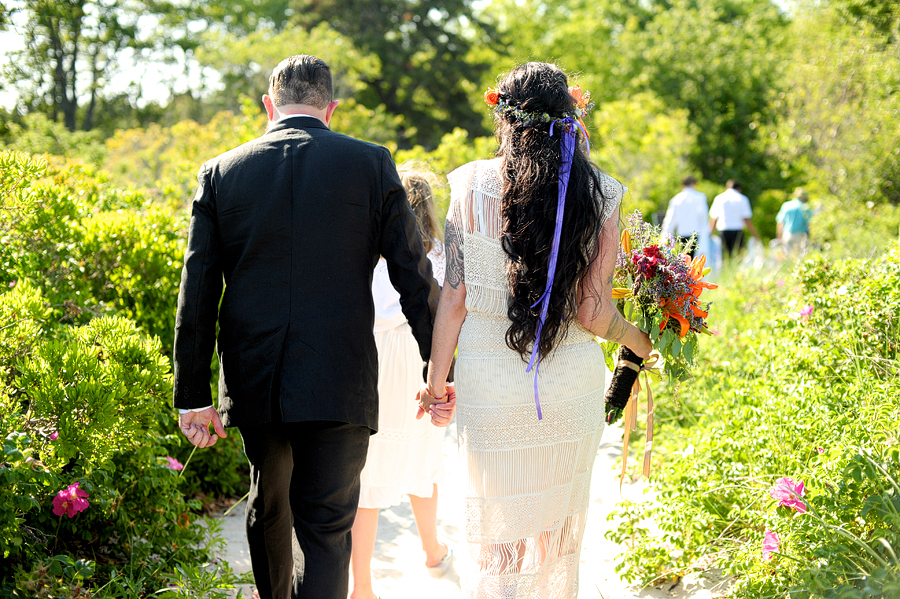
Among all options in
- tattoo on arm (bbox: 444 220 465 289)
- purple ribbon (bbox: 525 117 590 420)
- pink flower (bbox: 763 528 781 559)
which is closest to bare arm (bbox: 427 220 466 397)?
tattoo on arm (bbox: 444 220 465 289)

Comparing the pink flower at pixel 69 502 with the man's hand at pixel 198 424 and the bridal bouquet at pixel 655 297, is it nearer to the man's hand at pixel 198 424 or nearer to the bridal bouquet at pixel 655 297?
the man's hand at pixel 198 424

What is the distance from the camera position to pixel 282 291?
227cm

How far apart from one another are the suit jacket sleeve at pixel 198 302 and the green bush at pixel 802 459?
192cm

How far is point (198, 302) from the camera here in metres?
2.31

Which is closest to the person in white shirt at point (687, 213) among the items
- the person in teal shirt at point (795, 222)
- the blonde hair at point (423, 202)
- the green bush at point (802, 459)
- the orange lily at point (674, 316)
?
the person in teal shirt at point (795, 222)

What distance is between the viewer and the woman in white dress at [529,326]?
2230 mm

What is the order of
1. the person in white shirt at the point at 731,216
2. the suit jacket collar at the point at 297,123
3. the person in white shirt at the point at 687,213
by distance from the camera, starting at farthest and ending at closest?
1. the person in white shirt at the point at 731,216
2. the person in white shirt at the point at 687,213
3. the suit jacket collar at the point at 297,123

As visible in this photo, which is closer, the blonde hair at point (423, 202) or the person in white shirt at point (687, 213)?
the blonde hair at point (423, 202)

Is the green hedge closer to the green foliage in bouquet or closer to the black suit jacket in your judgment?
the black suit jacket

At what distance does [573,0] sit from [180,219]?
29461mm

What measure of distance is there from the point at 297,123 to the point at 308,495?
1233 mm

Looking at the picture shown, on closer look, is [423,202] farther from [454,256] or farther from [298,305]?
[298,305]

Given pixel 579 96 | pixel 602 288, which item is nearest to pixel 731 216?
pixel 579 96

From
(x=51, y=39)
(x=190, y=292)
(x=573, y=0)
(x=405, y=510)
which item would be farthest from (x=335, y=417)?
(x=573, y=0)
